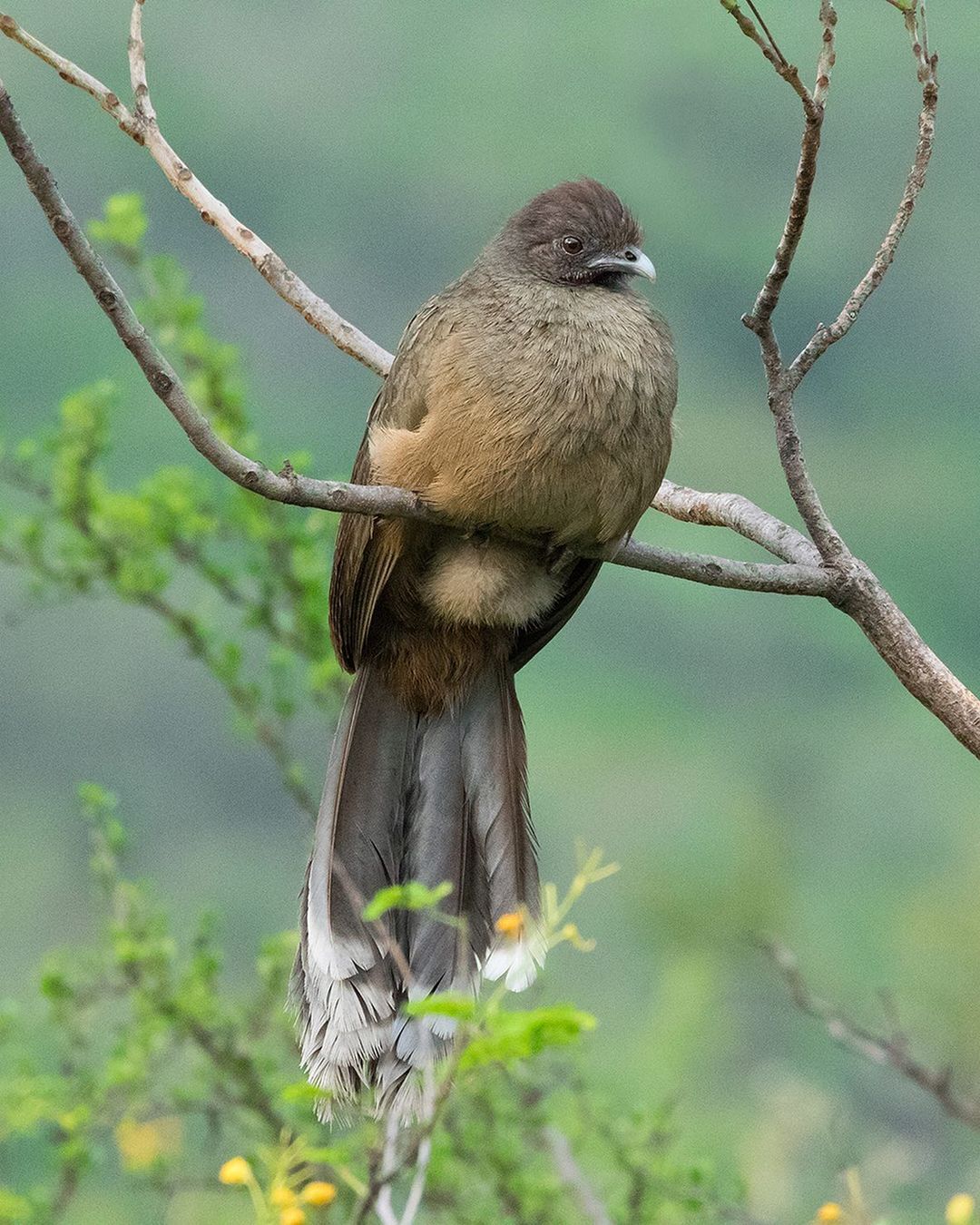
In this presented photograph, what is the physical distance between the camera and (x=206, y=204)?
9.81 feet

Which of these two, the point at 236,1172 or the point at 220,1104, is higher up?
the point at 220,1104

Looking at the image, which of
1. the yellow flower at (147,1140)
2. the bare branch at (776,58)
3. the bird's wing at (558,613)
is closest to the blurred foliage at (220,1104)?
the yellow flower at (147,1140)

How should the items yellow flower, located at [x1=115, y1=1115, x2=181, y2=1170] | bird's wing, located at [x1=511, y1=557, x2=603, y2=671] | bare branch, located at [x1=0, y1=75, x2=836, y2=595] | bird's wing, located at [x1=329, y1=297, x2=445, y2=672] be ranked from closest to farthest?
bare branch, located at [x1=0, y1=75, x2=836, y2=595]
bird's wing, located at [x1=329, y1=297, x2=445, y2=672]
bird's wing, located at [x1=511, y1=557, x2=603, y2=671]
yellow flower, located at [x1=115, y1=1115, x2=181, y2=1170]

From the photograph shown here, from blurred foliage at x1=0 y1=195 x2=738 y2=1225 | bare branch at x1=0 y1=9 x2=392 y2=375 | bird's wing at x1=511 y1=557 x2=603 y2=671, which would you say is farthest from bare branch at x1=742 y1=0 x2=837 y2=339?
blurred foliage at x1=0 y1=195 x2=738 y2=1225

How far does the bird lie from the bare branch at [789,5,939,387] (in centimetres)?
37

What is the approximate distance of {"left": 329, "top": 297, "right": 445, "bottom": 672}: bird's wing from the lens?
A: 293 centimetres

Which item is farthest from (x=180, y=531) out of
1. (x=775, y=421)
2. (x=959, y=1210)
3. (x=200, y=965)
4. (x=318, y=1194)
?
(x=959, y=1210)

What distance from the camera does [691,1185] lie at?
374 cm

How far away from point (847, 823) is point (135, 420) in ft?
9.57

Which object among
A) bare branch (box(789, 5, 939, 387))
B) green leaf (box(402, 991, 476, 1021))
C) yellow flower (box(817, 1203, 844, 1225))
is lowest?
yellow flower (box(817, 1203, 844, 1225))

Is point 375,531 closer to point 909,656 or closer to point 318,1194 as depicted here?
point 909,656

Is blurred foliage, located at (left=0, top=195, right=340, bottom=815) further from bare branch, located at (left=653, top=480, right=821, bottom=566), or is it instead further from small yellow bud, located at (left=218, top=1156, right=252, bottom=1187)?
small yellow bud, located at (left=218, top=1156, right=252, bottom=1187)

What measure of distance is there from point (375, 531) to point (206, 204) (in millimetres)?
688

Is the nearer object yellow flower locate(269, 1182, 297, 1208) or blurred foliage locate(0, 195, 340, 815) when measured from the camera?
yellow flower locate(269, 1182, 297, 1208)
